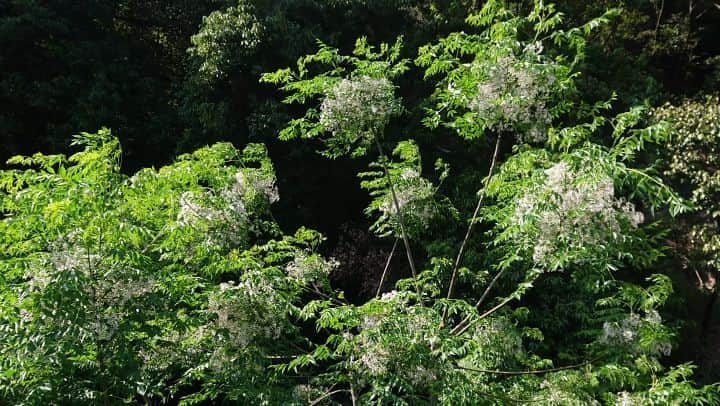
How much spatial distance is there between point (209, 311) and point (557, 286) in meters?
7.42

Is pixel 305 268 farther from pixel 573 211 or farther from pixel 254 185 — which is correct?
pixel 573 211

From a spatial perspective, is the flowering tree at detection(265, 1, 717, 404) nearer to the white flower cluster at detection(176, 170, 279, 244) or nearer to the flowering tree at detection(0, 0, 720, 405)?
the flowering tree at detection(0, 0, 720, 405)

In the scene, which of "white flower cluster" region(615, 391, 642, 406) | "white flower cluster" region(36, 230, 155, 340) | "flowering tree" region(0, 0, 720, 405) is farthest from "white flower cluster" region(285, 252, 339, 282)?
"white flower cluster" region(615, 391, 642, 406)

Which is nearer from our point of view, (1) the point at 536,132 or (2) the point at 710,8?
(1) the point at 536,132

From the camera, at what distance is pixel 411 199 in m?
5.64

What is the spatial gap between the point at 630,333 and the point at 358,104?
2702 mm

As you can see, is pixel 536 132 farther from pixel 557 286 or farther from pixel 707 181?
pixel 707 181

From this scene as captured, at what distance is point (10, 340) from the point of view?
332 cm

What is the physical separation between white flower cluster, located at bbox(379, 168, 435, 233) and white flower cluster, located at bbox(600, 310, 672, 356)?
72.4 inches

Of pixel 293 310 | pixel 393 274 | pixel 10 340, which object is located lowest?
pixel 393 274

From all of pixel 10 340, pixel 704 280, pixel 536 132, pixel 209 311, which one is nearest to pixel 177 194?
pixel 209 311

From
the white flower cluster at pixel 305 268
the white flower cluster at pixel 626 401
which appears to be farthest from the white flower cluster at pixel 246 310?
the white flower cluster at pixel 626 401

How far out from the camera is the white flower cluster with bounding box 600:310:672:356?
4.68 metres

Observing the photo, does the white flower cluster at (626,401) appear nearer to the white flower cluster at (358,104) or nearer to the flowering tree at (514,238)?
the flowering tree at (514,238)
